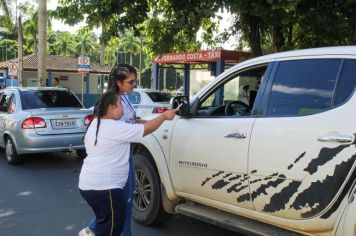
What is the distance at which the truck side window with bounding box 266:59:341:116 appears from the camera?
374 centimetres

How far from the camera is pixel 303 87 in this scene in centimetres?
394

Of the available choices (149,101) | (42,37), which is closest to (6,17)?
(42,37)

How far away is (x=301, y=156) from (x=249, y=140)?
1.74 ft

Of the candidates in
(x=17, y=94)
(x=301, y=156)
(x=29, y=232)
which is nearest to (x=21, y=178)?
(x=17, y=94)

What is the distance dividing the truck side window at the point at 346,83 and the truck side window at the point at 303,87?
0.20 ft

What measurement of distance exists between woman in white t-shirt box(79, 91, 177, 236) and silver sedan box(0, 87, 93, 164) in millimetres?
5483

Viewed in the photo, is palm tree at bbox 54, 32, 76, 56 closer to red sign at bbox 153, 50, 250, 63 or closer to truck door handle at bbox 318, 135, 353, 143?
red sign at bbox 153, 50, 250, 63

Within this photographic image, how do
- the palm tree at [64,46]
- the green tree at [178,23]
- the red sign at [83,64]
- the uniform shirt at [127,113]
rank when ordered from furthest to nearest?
1. the palm tree at [64,46]
2. the red sign at [83,64]
3. the green tree at [178,23]
4. the uniform shirt at [127,113]

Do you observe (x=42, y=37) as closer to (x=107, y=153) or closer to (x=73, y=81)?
(x=107, y=153)

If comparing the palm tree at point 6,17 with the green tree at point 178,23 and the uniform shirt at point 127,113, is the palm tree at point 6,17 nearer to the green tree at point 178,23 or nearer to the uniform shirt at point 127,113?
the green tree at point 178,23

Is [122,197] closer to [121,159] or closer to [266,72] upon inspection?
[121,159]

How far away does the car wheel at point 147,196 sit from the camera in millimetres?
5277

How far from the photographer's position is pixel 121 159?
381 cm

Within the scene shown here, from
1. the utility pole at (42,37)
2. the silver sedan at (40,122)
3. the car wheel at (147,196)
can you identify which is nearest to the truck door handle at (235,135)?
the car wheel at (147,196)
